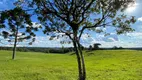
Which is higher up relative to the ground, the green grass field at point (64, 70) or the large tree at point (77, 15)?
the large tree at point (77, 15)

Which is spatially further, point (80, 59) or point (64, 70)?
point (64, 70)

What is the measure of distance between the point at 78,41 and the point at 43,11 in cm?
311

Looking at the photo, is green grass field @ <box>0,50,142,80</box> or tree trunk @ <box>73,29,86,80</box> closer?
tree trunk @ <box>73,29,86,80</box>

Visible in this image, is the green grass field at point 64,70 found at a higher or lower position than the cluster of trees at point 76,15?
lower

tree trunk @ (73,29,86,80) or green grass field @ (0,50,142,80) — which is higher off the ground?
tree trunk @ (73,29,86,80)

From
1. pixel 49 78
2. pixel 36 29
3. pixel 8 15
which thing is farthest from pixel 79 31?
pixel 49 78

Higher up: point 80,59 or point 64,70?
point 80,59

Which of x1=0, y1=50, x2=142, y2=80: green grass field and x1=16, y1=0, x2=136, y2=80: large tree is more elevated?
x1=16, y1=0, x2=136, y2=80: large tree

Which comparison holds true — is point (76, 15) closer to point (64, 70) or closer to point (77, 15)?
point (77, 15)

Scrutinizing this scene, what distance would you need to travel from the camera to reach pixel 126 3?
16.0 meters

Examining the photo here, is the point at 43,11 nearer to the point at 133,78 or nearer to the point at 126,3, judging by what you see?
the point at 126,3

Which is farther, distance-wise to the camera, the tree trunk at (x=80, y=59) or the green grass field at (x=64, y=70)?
the green grass field at (x=64, y=70)

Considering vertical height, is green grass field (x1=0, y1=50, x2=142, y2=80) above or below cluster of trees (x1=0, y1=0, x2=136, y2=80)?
below

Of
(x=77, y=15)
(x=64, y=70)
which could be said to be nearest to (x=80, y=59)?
(x=77, y=15)
